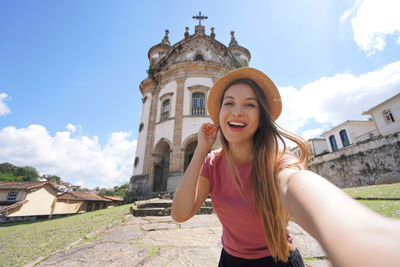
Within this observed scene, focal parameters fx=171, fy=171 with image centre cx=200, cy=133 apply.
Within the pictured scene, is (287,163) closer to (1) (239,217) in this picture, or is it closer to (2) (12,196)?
(1) (239,217)

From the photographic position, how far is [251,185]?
1112 mm

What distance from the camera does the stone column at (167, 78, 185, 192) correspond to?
10203 mm

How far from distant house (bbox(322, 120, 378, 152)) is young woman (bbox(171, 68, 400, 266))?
28777 mm

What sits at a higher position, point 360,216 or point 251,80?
point 251,80

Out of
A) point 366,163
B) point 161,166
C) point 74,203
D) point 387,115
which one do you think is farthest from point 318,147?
point 74,203

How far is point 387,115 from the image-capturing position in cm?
1831

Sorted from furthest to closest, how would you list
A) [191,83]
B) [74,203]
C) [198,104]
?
[74,203] → [191,83] → [198,104]

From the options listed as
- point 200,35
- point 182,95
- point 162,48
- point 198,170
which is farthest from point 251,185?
point 162,48

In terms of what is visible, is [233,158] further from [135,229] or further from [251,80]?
[135,229]

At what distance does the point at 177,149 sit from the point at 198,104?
11.9 feet

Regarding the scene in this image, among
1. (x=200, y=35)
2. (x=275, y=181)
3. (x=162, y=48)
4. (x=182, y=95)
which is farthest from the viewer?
(x=162, y=48)

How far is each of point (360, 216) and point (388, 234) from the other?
77 millimetres

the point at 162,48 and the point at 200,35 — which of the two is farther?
the point at 162,48

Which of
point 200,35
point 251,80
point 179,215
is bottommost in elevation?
point 179,215
